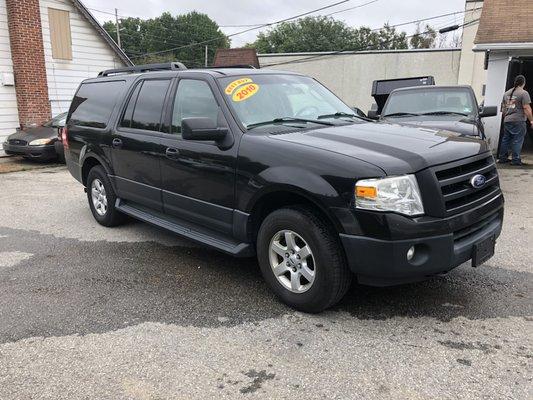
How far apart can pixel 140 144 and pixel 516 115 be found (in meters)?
9.01

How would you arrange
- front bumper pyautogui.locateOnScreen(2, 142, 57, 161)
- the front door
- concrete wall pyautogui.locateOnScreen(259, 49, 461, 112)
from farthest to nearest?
concrete wall pyautogui.locateOnScreen(259, 49, 461, 112) → front bumper pyautogui.locateOnScreen(2, 142, 57, 161) → the front door

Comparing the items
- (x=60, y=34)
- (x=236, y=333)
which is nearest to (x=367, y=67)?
(x=60, y=34)

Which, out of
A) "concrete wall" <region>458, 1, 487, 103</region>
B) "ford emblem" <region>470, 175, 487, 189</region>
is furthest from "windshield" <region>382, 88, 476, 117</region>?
"concrete wall" <region>458, 1, 487, 103</region>

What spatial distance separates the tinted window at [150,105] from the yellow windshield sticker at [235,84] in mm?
888

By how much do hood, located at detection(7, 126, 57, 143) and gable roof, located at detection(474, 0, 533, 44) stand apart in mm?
11343

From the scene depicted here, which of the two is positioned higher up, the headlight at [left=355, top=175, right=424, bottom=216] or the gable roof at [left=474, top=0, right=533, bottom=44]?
the gable roof at [left=474, top=0, right=533, bottom=44]

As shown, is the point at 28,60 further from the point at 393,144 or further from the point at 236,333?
the point at 393,144

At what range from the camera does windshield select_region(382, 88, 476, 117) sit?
839 centimetres

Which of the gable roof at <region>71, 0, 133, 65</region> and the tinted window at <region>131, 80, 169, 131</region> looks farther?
the gable roof at <region>71, 0, 133, 65</region>

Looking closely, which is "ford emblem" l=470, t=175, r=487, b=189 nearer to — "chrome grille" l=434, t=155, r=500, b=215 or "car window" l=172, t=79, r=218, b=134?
"chrome grille" l=434, t=155, r=500, b=215

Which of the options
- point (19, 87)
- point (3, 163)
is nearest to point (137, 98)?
point (3, 163)

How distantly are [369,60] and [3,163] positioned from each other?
57.3 ft

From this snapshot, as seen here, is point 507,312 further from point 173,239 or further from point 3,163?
point 3,163

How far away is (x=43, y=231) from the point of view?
6.30 meters
